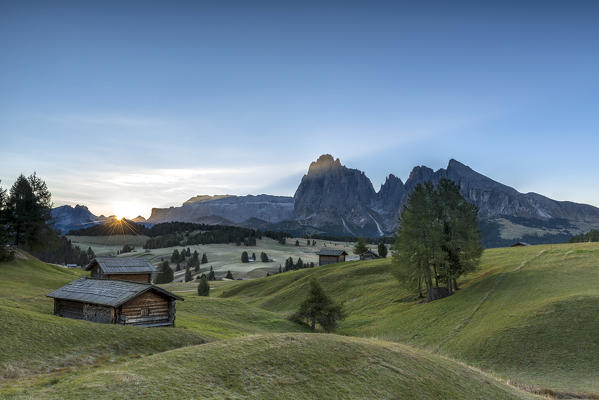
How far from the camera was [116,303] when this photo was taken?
34219 mm

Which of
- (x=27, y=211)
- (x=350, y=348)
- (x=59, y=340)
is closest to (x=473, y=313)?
(x=350, y=348)

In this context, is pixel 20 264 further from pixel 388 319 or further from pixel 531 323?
pixel 531 323

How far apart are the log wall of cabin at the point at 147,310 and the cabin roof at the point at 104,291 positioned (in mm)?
801

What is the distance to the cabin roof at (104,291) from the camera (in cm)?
3531

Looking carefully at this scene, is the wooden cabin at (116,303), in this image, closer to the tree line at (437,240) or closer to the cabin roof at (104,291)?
the cabin roof at (104,291)

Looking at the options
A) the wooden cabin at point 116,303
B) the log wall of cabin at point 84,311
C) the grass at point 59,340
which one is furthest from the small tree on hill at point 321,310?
the log wall of cabin at point 84,311

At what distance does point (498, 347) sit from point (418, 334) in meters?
10.6

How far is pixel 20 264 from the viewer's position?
224 ft

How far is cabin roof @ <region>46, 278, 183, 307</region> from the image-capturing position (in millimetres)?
35309

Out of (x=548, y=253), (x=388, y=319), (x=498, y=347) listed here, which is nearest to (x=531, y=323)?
(x=498, y=347)

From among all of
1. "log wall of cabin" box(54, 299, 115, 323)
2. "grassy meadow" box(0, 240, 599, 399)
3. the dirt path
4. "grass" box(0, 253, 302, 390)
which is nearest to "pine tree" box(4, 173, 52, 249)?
"grassy meadow" box(0, 240, 599, 399)

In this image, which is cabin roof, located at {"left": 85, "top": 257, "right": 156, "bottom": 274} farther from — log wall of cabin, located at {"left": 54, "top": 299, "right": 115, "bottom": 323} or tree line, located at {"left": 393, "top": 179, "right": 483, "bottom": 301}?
tree line, located at {"left": 393, "top": 179, "right": 483, "bottom": 301}

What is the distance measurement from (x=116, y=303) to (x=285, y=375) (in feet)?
71.5

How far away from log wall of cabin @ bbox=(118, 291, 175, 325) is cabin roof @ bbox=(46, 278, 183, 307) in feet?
2.63
